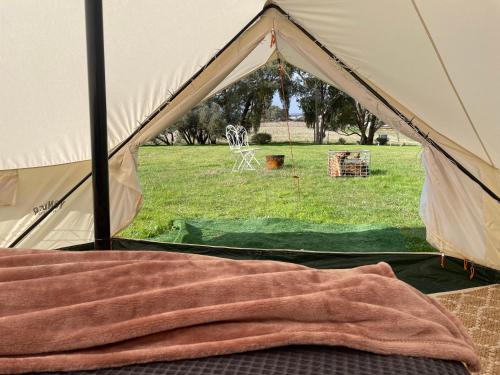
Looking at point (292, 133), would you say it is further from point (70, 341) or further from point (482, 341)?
point (70, 341)

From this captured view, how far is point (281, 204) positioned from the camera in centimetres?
528

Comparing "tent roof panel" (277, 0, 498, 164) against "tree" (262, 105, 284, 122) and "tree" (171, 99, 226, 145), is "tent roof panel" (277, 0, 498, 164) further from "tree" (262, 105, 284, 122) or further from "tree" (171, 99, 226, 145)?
"tree" (171, 99, 226, 145)

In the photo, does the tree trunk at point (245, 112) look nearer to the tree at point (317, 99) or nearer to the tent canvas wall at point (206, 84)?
the tree at point (317, 99)

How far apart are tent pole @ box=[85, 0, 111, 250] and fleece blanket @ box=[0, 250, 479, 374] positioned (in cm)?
83

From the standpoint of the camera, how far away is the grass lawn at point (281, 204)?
3.98m

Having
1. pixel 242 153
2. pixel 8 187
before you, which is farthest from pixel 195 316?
pixel 242 153

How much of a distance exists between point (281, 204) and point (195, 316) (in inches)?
169

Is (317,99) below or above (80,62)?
above

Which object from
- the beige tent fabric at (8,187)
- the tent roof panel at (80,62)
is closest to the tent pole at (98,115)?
the tent roof panel at (80,62)

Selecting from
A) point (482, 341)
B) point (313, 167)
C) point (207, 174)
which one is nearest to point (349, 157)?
point (313, 167)

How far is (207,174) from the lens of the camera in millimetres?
6895

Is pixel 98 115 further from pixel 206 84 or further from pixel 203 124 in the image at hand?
pixel 203 124

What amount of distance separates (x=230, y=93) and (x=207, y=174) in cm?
303

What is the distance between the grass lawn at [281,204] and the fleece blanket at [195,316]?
2.53 meters
